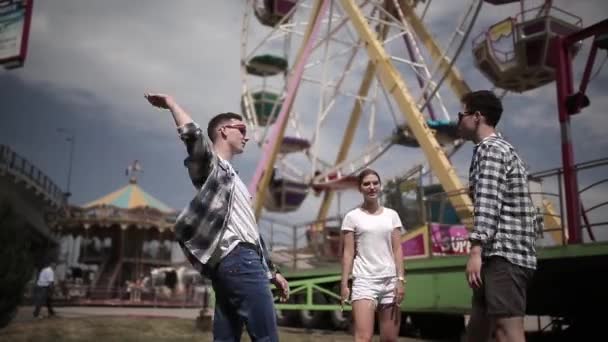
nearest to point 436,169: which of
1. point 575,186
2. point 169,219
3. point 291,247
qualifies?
point 291,247

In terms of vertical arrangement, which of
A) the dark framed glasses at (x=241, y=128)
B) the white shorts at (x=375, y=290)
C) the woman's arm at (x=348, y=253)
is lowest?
the white shorts at (x=375, y=290)

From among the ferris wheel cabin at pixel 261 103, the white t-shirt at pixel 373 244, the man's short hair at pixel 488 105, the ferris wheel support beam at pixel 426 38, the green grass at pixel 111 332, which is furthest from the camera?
the ferris wheel cabin at pixel 261 103

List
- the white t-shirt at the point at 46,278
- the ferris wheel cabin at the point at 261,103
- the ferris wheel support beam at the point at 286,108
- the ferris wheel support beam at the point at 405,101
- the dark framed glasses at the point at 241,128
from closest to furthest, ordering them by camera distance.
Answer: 1. the dark framed glasses at the point at 241,128
2. the ferris wheel support beam at the point at 405,101
3. the white t-shirt at the point at 46,278
4. the ferris wheel support beam at the point at 286,108
5. the ferris wheel cabin at the point at 261,103

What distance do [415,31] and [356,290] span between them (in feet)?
59.5

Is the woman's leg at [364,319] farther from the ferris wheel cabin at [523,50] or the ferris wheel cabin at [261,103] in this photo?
the ferris wheel cabin at [261,103]

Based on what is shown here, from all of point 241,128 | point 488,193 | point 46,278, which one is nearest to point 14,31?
point 46,278

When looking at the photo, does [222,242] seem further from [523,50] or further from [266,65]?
[266,65]

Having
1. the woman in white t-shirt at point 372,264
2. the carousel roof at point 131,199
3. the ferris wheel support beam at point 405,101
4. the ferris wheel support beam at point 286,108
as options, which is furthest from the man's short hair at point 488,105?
the carousel roof at point 131,199

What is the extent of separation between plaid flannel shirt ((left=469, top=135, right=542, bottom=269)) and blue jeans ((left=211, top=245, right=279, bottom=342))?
3.77ft

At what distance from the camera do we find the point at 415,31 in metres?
21.0

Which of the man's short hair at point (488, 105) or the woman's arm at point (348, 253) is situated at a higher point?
the man's short hair at point (488, 105)

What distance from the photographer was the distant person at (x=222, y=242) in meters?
2.61

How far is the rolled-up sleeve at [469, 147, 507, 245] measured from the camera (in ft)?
9.94

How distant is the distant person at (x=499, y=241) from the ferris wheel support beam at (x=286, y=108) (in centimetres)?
1780
